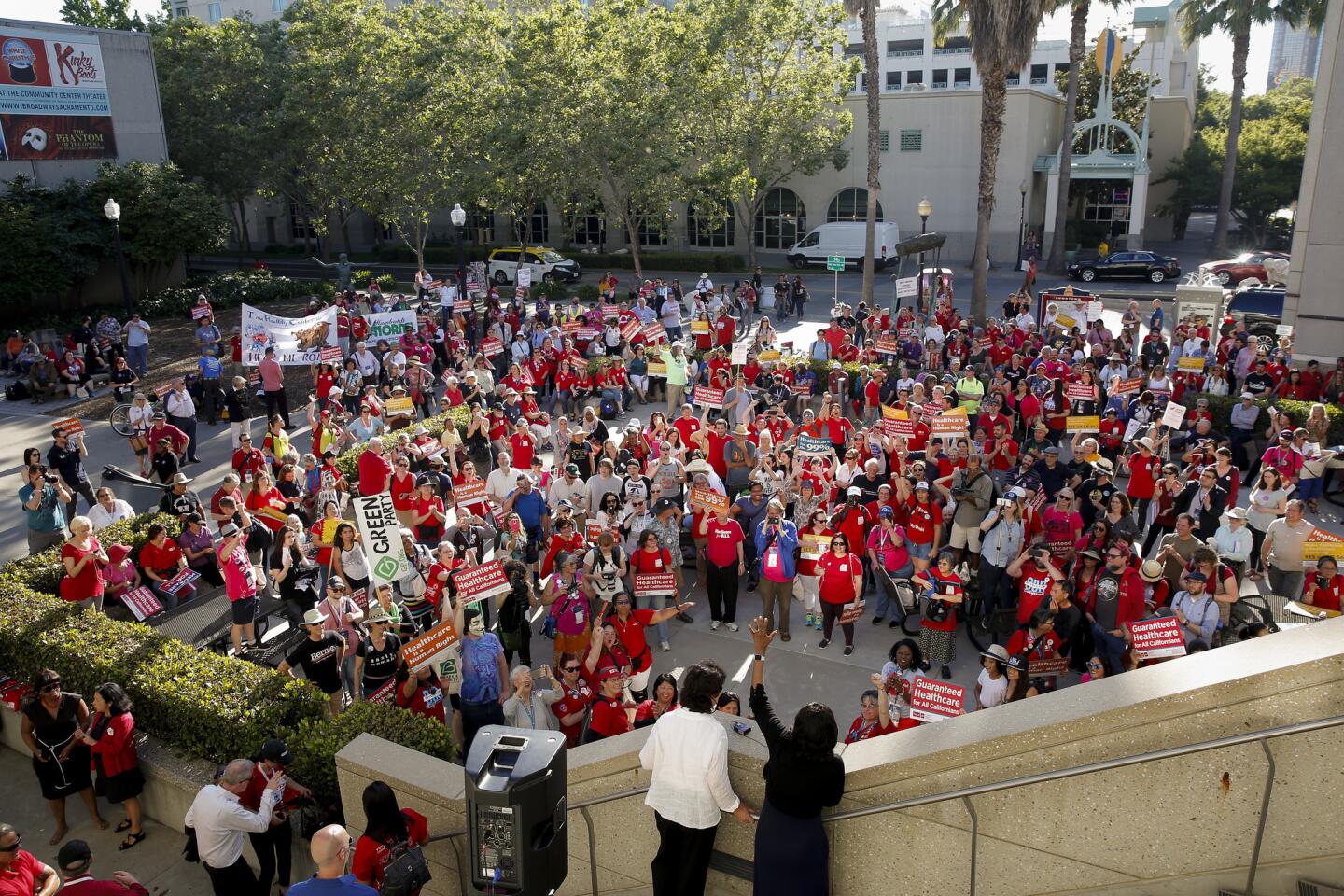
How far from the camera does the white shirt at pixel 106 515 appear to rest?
38.8 feet

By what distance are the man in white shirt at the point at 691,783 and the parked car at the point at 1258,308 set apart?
24.3 meters

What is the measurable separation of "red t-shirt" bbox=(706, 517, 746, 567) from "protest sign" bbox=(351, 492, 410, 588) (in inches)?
129

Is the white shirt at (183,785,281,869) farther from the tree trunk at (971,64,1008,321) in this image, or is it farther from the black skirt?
the tree trunk at (971,64,1008,321)

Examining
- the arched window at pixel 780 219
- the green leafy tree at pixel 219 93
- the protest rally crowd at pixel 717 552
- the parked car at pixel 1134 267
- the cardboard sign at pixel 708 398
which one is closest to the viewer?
the protest rally crowd at pixel 717 552

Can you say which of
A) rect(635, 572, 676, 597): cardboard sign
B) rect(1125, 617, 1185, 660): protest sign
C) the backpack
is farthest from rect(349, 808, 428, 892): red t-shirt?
rect(1125, 617, 1185, 660): protest sign

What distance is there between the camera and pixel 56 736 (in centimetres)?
773

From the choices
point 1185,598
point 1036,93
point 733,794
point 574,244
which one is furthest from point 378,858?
point 574,244

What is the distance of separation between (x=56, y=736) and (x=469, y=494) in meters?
5.09

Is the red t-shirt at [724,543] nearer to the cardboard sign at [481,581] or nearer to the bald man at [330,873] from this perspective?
the cardboard sign at [481,581]

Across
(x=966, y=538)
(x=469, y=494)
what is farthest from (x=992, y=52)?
(x=469, y=494)

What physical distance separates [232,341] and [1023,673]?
20484 mm

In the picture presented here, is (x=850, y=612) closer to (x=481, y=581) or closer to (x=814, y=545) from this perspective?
(x=814, y=545)

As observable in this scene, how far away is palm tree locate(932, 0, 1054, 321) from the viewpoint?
2400 cm

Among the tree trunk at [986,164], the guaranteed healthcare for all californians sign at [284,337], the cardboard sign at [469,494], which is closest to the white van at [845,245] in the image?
the tree trunk at [986,164]
